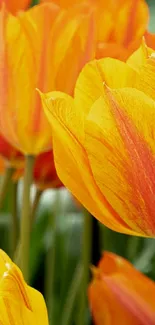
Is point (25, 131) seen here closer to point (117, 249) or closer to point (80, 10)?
point (80, 10)

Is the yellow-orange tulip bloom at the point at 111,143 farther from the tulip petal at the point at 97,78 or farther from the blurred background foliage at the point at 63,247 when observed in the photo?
the blurred background foliage at the point at 63,247

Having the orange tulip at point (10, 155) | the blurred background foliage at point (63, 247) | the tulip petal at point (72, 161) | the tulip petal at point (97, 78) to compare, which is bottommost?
the blurred background foliage at point (63, 247)

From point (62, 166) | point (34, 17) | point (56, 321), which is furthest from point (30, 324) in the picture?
point (56, 321)

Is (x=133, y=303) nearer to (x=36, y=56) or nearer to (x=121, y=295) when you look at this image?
(x=121, y=295)

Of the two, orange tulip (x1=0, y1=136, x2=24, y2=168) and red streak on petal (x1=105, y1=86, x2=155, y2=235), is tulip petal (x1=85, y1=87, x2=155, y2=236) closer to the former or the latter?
red streak on petal (x1=105, y1=86, x2=155, y2=235)

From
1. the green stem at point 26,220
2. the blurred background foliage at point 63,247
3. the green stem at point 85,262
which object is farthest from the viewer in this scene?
the blurred background foliage at point 63,247

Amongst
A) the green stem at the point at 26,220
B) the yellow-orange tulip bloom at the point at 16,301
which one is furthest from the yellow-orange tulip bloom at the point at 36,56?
the yellow-orange tulip bloom at the point at 16,301

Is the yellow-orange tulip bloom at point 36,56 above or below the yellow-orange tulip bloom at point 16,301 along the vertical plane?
above
